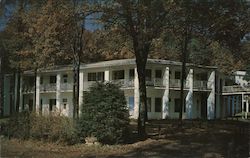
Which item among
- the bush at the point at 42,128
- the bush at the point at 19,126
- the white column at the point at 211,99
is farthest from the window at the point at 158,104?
the bush at the point at 42,128

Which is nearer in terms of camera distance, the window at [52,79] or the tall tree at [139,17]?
the tall tree at [139,17]

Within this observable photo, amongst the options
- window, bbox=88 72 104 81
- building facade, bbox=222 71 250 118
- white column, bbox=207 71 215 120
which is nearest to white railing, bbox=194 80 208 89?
white column, bbox=207 71 215 120

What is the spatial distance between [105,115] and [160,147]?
2.79 m

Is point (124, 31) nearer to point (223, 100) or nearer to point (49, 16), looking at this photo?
point (49, 16)

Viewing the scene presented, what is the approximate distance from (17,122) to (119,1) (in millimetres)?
8467

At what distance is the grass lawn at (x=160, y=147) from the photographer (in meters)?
18.5

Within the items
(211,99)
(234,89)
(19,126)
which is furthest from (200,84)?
(19,126)

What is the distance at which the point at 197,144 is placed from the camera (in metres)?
21.8

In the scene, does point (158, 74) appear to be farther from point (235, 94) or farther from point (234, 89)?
point (235, 94)

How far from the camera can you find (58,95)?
55.1 meters

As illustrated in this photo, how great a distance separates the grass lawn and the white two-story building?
20744 mm

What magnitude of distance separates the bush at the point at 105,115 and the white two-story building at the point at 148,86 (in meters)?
22.2

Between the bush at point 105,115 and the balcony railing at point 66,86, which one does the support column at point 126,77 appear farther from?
the bush at point 105,115

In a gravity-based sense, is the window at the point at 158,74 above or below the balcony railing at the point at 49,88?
above
